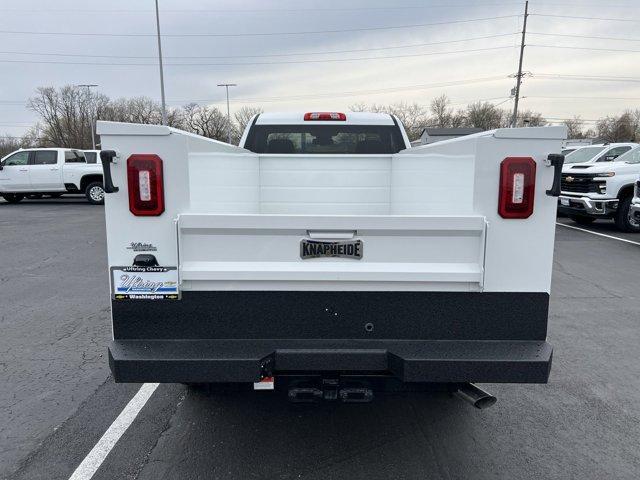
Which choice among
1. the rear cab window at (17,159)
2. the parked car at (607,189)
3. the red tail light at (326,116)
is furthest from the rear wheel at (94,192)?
the parked car at (607,189)

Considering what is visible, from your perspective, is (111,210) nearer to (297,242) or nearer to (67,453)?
(297,242)

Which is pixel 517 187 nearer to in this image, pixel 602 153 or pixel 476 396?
pixel 476 396

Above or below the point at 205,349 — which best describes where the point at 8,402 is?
below

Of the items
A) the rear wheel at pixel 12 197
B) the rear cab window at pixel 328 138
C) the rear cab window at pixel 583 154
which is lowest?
the rear wheel at pixel 12 197

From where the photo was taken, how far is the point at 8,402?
3.82 meters

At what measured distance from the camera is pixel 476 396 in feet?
9.50

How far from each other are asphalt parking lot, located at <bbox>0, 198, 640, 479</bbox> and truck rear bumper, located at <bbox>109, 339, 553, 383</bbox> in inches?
29.0

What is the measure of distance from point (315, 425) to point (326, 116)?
3310mm

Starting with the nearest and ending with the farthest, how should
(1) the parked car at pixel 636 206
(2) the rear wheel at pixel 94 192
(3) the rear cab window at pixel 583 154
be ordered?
(1) the parked car at pixel 636 206
(3) the rear cab window at pixel 583 154
(2) the rear wheel at pixel 94 192

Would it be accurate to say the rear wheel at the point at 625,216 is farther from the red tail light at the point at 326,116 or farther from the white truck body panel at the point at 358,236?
the white truck body panel at the point at 358,236

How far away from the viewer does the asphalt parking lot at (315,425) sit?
3.01 metres

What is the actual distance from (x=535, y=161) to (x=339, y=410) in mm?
2208

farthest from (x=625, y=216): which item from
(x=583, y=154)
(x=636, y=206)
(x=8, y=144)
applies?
(x=8, y=144)

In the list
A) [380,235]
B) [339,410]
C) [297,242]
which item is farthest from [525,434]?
[297,242]
